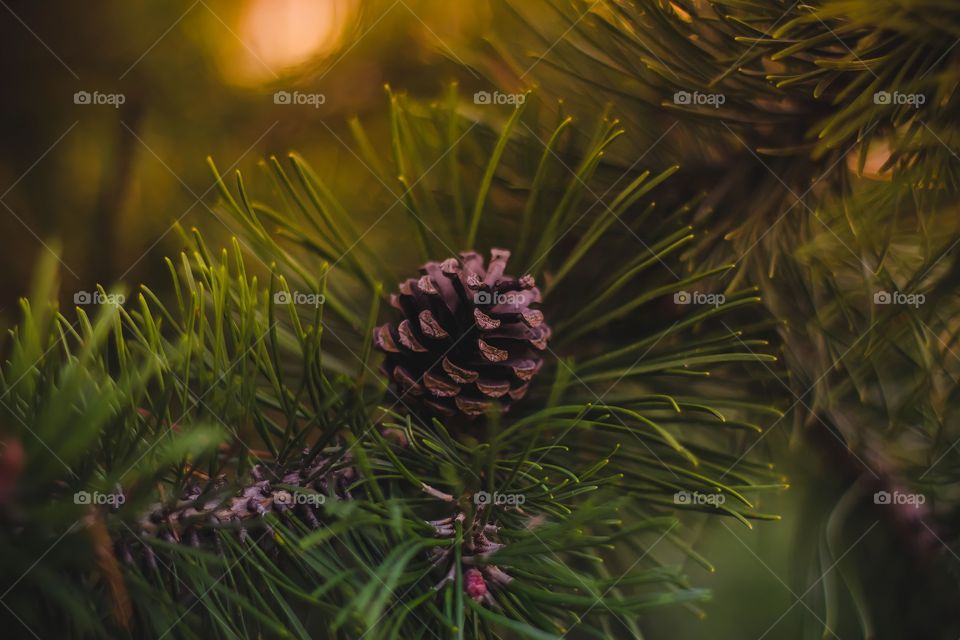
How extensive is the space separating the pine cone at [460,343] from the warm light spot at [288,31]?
0.51m

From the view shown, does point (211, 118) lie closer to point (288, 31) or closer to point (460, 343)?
point (288, 31)

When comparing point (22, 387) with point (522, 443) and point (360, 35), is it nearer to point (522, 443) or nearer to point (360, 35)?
point (522, 443)

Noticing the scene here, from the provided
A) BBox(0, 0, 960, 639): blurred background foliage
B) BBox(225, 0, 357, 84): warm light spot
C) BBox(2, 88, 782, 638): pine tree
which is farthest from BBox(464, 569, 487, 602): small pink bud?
BBox(225, 0, 357, 84): warm light spot

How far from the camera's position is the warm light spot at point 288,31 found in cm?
79

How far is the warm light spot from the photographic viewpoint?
0.79 metres

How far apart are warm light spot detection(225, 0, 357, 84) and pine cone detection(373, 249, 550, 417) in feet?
1.67

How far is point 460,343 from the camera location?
37cm

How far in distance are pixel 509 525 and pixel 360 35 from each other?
0.61m

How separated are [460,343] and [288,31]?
0.60 metres

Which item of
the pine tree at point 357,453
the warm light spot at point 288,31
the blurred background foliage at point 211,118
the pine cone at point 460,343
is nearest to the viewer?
the pine tree at point 357,453

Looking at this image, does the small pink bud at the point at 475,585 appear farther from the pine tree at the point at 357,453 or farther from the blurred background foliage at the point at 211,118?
the blurred background foliage at the point at 211,118

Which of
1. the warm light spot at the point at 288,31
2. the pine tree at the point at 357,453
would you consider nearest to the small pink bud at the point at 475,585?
the pine tree at the point at 357,453

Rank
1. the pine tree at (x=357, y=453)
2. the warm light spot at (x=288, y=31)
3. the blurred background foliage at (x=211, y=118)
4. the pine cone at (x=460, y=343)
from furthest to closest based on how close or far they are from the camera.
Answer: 1. the warm light spot at (x=288, y=31)
2. the blurred background foliage at (x=211, y=118)
3. the pine cone at (x=460, y=343)
4. the pine tree at (x=357, y=453)

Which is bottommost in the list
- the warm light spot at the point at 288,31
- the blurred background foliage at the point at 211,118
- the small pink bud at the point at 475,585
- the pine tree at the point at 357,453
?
the small pink bud at the point at 475,585
